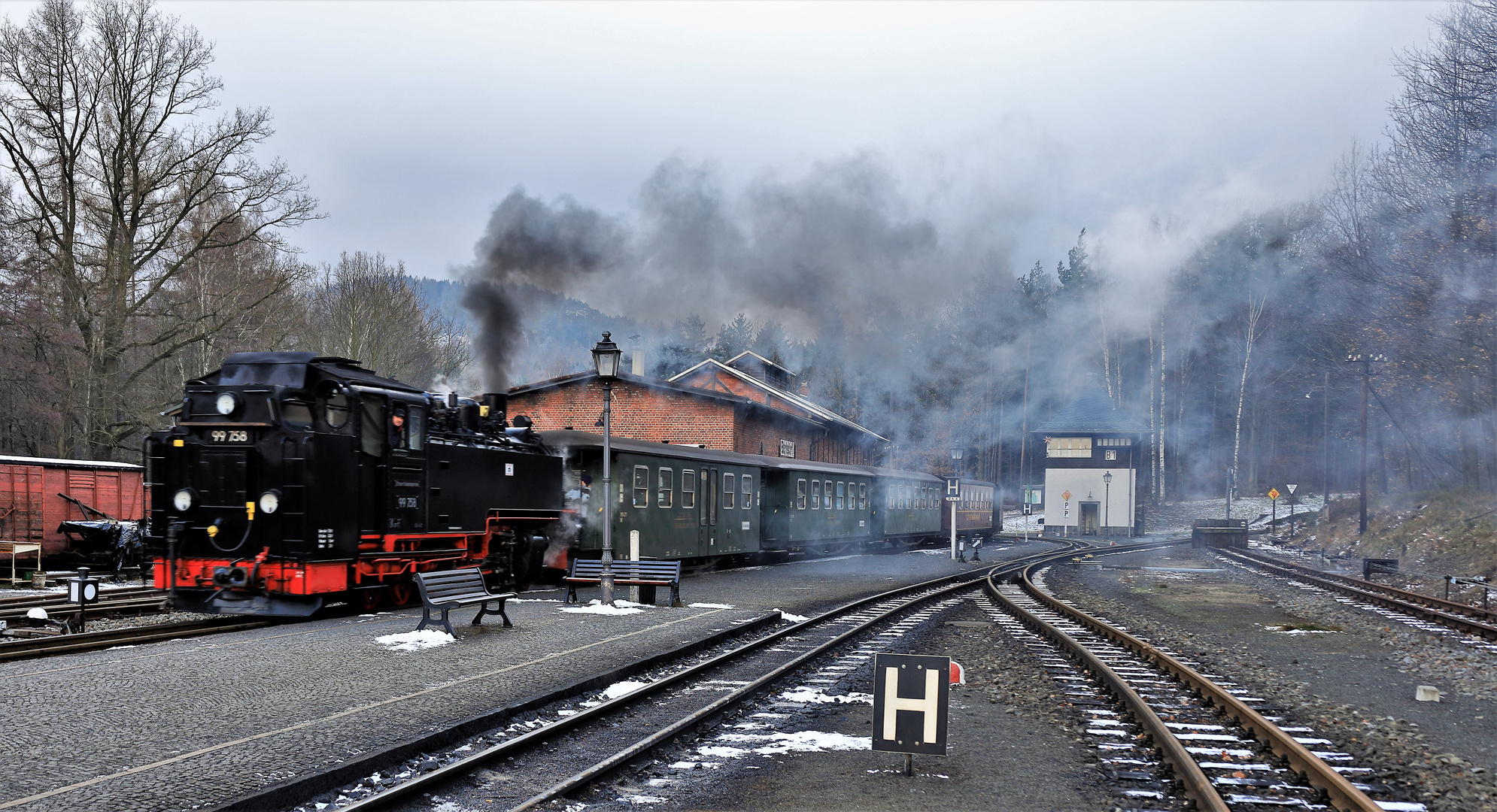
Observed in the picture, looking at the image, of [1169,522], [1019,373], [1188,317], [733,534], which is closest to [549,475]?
[733,534]

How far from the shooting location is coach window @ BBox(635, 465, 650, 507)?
20.6 metres

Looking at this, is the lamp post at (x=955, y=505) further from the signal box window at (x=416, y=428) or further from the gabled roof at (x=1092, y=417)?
the signal box window at (x=416, y=428)

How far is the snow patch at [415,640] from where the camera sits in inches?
422

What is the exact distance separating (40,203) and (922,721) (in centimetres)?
2791

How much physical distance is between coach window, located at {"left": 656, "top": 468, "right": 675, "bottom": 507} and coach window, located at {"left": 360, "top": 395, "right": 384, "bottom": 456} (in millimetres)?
8276

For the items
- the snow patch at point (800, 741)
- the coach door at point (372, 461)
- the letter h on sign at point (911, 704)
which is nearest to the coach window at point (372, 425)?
the coach door at point (372, 461)

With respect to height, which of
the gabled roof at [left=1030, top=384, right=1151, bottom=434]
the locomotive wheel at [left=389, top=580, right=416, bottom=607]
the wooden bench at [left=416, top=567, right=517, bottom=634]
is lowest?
the locomotive wheel at [left=389, top=580, right=416, bottom=607]

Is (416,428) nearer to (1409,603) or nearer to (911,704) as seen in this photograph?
(911,704)

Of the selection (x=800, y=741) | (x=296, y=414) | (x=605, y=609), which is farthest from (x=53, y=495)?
(x=800, y=741)

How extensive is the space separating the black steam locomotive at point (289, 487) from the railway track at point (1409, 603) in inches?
559

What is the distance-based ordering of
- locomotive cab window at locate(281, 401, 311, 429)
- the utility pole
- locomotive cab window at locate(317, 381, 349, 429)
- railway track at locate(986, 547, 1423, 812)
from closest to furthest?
railway track at locate(986, 547, 1423, 812), locomotive cab window at locate(281, 401, 311, 429), locomotive cab window at locate(317, 381, 349, 429), the utility pole

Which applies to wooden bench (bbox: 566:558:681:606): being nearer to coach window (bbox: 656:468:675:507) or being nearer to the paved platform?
the paved platform

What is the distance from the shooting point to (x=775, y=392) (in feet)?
126

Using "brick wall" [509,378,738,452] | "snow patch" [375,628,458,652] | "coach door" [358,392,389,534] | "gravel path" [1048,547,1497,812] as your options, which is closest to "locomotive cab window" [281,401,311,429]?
"coach door" [358,392,389,534]
